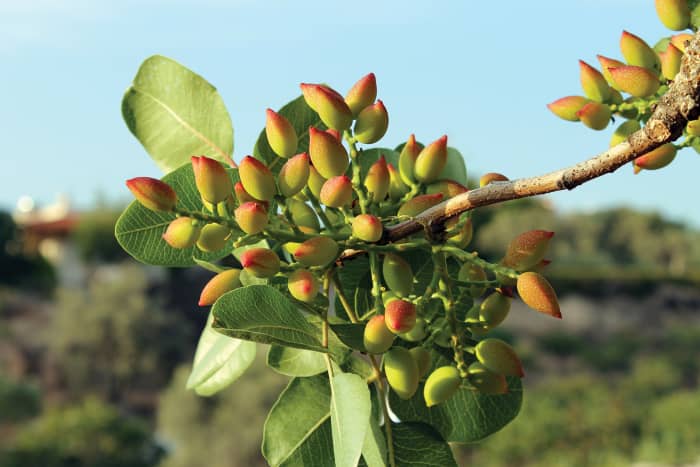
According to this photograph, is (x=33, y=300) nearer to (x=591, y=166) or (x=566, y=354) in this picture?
(x=566, y=354)

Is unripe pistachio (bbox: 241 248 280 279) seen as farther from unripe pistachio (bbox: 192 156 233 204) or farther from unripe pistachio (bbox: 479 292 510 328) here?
unripe pistachio (bbox: 479 292 510 328)

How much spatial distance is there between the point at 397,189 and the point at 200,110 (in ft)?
0.56

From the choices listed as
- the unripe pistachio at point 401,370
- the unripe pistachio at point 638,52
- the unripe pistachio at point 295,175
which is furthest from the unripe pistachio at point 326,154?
the unripe pistachio at point 638,52

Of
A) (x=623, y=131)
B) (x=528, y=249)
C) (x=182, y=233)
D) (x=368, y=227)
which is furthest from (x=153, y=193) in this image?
(x=623, y=131)

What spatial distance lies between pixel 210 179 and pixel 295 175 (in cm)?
5

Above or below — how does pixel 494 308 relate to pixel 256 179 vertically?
below

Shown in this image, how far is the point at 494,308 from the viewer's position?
21.2 inches

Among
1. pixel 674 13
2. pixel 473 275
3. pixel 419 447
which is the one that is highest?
pixel 674 13

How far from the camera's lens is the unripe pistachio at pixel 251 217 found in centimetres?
47

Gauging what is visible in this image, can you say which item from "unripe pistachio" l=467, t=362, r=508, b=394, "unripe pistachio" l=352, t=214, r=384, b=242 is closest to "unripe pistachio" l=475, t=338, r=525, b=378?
"unripe pistachio" l=467, t=362, r=508, b=394

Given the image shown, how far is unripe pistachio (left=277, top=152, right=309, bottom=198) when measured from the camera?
495mm

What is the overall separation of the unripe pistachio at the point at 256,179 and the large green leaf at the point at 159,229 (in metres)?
0.04

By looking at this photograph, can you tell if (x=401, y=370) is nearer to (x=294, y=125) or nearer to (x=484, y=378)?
(x=484, y=378)

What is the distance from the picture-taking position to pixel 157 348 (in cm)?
1396
